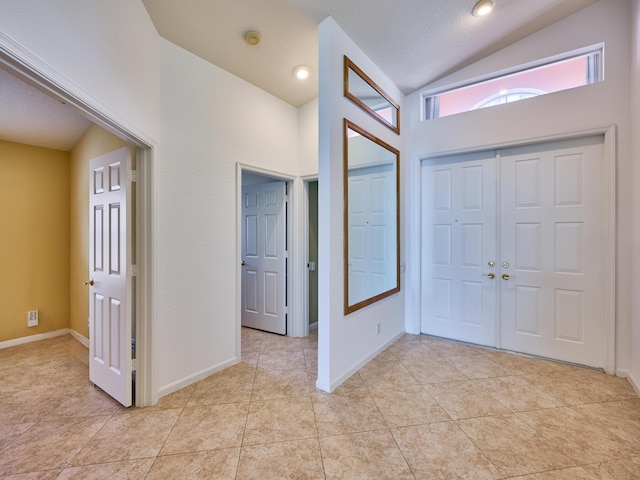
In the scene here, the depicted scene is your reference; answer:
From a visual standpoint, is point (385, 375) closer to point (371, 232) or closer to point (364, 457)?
point (364, 457)

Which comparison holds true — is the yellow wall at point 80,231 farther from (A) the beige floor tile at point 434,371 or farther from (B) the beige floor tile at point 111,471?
(A) the beige floor tile at point 434,371

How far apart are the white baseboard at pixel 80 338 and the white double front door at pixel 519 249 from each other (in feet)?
13.4

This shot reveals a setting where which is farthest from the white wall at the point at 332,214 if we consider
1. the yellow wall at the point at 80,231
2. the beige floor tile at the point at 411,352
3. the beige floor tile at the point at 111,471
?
the yellow wall at the point at 80,231

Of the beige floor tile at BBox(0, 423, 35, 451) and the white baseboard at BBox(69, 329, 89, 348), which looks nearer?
the beige floor tile at BBox(0, 423, 35, 451)

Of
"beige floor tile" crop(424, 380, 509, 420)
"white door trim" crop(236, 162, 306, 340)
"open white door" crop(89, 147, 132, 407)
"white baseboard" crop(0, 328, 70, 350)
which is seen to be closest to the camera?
"beige floor tile" crop(424, 380, 509, 420)

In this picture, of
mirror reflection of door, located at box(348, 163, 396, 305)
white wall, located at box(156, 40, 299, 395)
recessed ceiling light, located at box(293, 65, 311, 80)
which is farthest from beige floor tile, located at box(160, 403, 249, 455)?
recessed ceiling light, located at box(293, 65, 311, 80)

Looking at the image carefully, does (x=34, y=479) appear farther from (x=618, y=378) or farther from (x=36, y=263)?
(x=618, y=378)

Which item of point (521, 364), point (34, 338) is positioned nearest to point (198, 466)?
point (521, 364)

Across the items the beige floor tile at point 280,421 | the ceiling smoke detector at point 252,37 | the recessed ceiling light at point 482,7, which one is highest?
the recessed ceiling light at point 482,7

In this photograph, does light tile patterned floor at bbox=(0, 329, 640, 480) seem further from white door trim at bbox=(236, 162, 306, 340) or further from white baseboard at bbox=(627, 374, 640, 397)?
white door trim at bbox=(236, 162, 306, 340)

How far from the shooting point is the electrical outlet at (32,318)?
3.53 meters

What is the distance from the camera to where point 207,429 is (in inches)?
74.0

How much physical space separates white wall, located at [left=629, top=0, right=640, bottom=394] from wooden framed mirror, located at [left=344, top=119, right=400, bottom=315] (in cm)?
197

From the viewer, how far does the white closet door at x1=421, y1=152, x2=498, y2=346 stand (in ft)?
10.4
